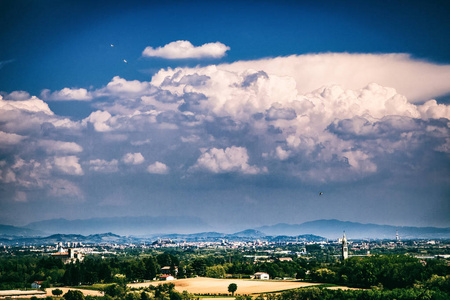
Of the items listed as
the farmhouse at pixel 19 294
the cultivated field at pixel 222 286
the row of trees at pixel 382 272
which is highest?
the row of trees at pixel 382 272

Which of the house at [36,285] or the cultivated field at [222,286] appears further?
the house at [36,285]

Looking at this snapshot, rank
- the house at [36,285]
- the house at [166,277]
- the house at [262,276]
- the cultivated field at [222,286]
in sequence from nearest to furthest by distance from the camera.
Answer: the cultivated field at [222,286] → the house at [36,285] → the house at [166,277] → the house at [262,276]

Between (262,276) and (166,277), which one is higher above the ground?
(166,277)

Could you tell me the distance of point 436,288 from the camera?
247 feet

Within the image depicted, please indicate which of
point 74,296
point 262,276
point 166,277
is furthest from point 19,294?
point 262,276

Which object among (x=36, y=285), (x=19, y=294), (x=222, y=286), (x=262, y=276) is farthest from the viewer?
(x=262, y=276)

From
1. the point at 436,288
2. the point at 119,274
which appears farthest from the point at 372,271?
the point at 119,274

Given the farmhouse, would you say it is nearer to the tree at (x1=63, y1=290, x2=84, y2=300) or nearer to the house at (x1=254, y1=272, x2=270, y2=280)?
the tree at (x1=63, y1=290, x2=84, y2=300)

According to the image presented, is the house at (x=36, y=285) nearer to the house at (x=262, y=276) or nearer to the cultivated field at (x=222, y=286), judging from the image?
the cultivated field at (x=222, y=286)

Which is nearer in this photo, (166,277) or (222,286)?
(222,286)

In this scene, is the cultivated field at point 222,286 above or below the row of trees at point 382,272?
below

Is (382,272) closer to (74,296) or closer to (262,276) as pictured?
(262,276)

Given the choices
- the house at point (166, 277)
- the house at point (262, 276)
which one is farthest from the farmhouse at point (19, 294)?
the house at point (262, 276)

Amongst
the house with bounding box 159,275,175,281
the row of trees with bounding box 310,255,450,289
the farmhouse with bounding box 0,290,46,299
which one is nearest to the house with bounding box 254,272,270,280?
the row of trees with bounding box 310,255,450,289
